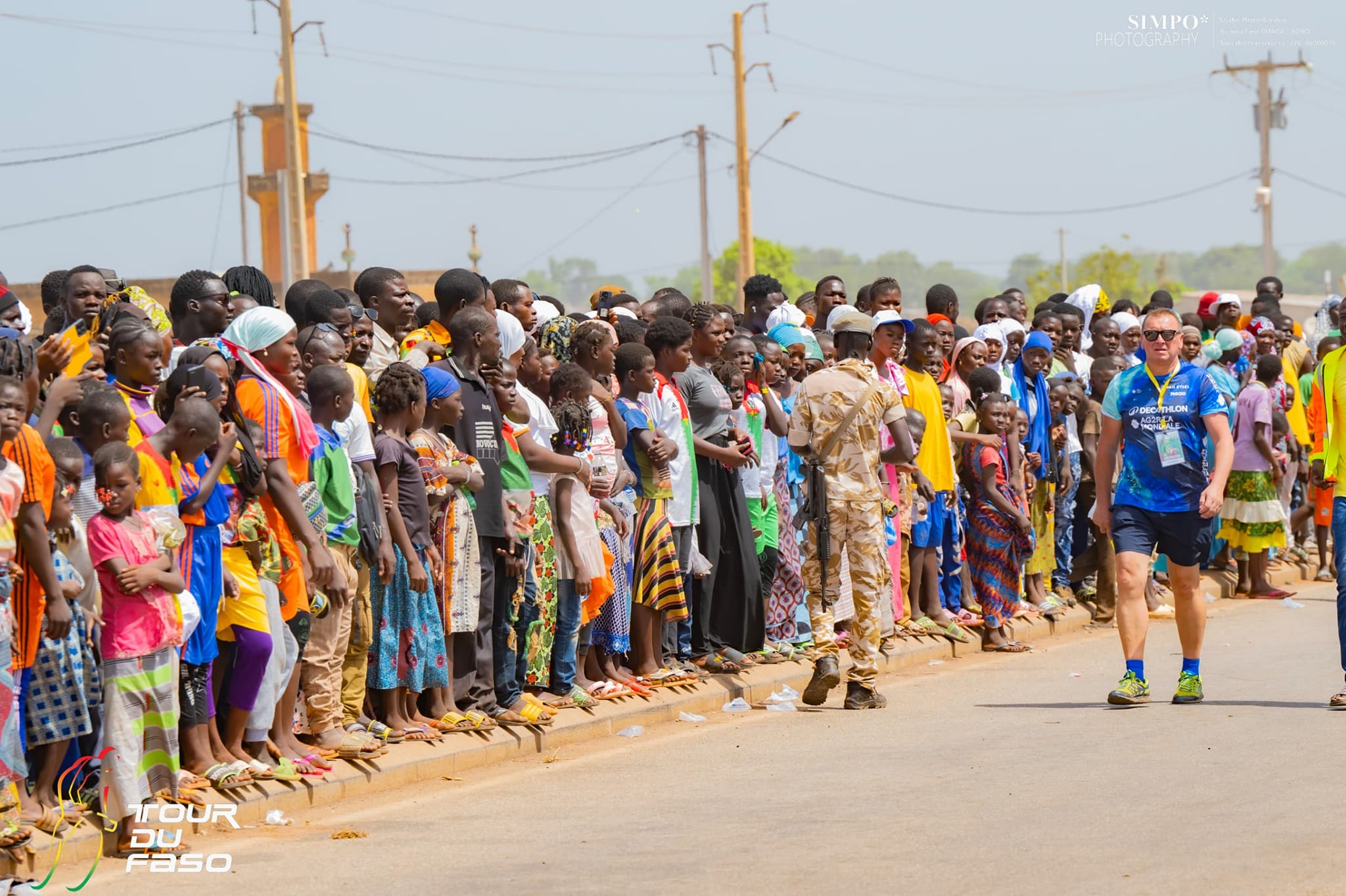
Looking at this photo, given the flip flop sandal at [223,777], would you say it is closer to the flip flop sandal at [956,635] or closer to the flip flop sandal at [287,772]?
the flip flop sandal at [287,772]

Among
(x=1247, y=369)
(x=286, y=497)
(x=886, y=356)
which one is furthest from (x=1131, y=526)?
(x=1247, y=369)

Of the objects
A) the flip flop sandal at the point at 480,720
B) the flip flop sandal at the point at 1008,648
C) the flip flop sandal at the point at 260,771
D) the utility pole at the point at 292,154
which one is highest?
the utility pole at the point at 292,154

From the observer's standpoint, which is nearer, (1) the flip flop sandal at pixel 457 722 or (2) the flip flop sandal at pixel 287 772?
(2) the flip flop sandal at pixel 287 772

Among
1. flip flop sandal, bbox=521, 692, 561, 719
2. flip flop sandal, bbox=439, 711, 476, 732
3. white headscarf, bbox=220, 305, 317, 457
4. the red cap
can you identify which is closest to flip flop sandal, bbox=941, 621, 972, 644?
flip flop sandal, bbox=521, 692, 561, 719

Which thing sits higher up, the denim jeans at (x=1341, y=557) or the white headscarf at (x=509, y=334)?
the white headscarf at (x=509, y=334)

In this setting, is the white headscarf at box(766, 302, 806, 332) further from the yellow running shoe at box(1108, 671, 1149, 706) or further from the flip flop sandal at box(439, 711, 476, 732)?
the flip flop sandal at box(439, 711, 476, 732)

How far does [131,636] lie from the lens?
7.30 meters

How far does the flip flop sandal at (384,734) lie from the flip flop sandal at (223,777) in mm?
1204

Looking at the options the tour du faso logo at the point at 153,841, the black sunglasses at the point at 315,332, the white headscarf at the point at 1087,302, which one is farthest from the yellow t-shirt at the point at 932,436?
the tour du faso logo at the point at 153,841

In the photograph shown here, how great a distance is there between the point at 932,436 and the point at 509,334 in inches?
162

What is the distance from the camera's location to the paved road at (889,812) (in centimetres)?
654

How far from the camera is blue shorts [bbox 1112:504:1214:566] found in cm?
1070

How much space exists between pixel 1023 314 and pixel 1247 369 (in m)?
2.19

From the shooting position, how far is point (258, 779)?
8094 mm
